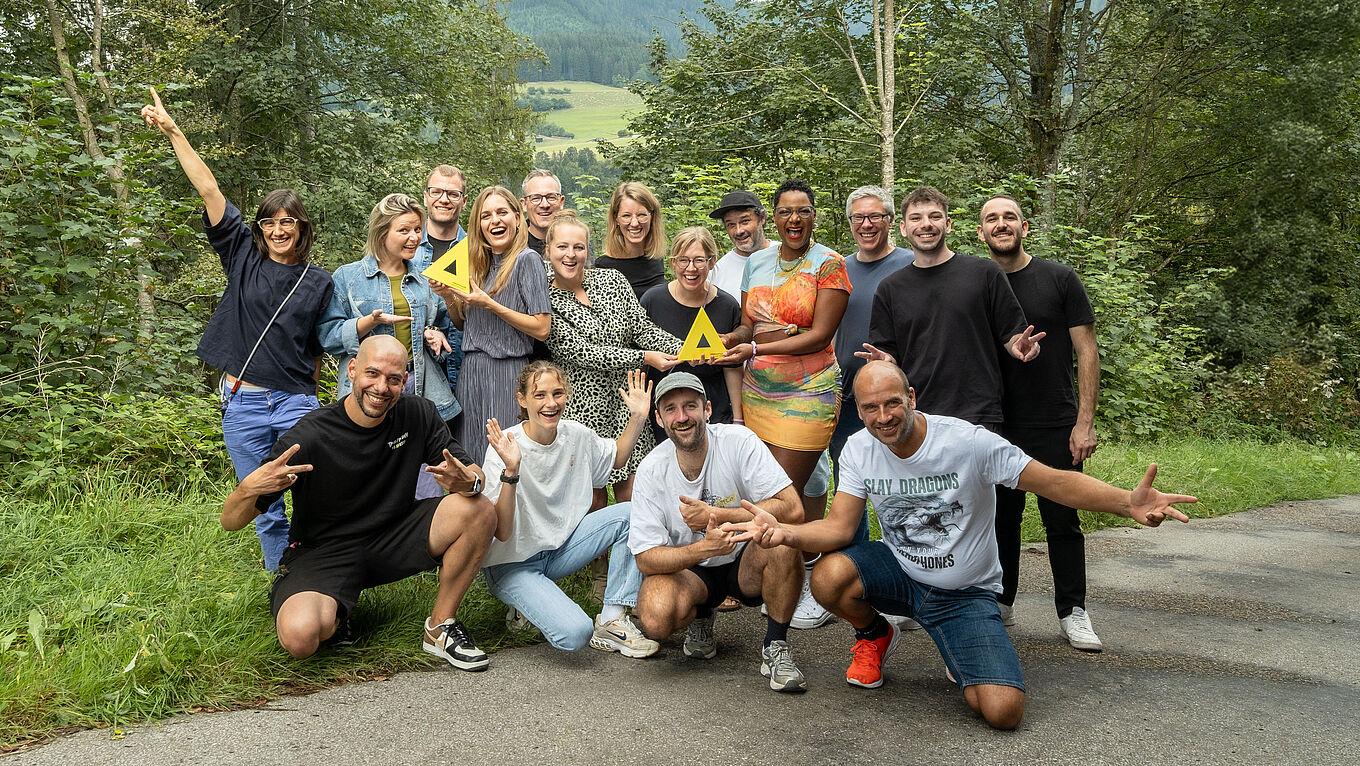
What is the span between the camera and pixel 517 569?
497 cm

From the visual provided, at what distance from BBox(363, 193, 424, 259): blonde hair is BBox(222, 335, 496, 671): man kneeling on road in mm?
983

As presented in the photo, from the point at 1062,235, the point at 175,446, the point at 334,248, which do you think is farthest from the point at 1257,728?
the point at 334,248

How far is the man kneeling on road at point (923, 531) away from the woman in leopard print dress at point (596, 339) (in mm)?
1434

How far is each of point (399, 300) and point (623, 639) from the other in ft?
7.01

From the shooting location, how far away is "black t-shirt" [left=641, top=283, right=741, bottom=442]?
5543 mm

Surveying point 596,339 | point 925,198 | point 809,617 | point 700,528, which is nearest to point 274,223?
point 596,339

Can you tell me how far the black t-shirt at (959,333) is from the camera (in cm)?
487

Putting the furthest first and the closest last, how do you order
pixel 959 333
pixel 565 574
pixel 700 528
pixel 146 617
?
pixel 565 574, pixel 959 333, pixel 146 617, pixel 700 528

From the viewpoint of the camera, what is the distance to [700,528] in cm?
439

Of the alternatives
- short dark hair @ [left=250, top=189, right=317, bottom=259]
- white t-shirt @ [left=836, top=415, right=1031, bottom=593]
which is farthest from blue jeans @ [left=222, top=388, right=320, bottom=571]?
white t-shirt @ [left=836, top=415, right=1031, bottom=593]

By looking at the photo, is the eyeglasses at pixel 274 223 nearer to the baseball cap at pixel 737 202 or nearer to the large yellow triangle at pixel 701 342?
the large yellow triangle at pixel 701 342

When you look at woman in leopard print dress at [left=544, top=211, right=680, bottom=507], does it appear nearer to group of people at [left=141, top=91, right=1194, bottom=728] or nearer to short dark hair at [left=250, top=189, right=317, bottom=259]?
group of people at [left=141, top=91, right=1194, bottom=728]

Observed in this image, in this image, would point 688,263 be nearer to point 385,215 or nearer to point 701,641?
point 385,215

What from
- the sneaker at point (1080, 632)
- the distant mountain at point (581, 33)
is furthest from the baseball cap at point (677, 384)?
the distant mountain at point (581, 33)
